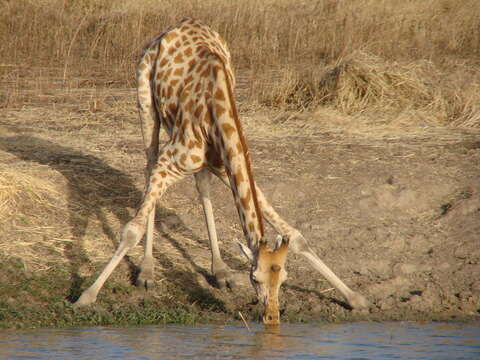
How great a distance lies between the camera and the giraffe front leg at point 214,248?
7102mm

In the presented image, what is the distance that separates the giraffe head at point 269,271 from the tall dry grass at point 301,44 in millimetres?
5918

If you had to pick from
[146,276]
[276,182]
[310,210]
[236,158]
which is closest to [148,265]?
[146,276]

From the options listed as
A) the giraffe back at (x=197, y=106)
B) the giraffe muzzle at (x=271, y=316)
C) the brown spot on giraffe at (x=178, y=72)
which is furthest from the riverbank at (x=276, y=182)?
the brown spot on giraffe at (x=178, y=72)

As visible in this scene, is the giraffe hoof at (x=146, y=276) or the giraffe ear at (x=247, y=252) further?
the giraffe hoof at (x=146, y=276)

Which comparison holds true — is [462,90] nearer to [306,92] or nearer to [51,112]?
[306,92]

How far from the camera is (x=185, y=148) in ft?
21.6

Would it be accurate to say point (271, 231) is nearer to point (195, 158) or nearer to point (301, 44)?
point (195, 158)

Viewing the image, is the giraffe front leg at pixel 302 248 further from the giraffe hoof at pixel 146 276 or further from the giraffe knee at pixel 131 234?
the giraffe hoof at pixel 146 276

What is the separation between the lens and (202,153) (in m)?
6.57

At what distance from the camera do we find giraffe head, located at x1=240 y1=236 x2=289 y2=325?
5.74m

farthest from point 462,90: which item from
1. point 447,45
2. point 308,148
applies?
point 447,45

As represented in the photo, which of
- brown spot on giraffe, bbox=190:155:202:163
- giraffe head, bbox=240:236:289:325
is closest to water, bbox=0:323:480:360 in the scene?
giraffe head, bbox=240:236:289:325

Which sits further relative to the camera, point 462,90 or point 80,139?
point 462,90

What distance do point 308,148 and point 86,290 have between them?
407 centimetres
